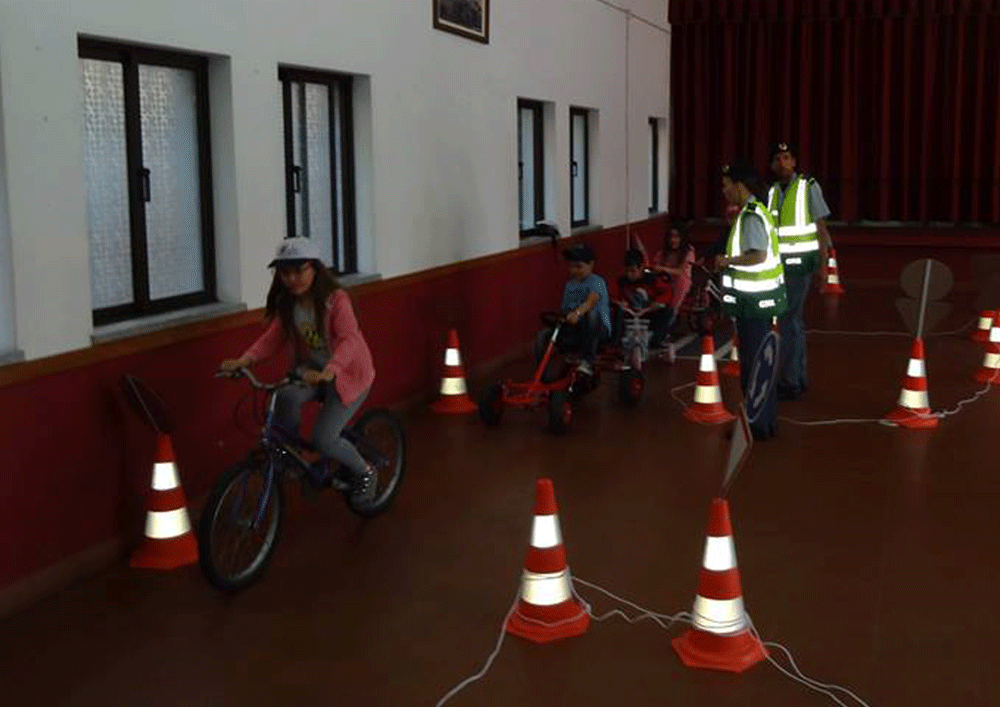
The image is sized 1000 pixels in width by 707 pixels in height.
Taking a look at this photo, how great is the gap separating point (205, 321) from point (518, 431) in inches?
98.3

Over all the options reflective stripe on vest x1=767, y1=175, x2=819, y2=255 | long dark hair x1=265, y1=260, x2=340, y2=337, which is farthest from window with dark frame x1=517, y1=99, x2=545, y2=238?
long dark hair x1=265, y1=260, x2=340, y2=337

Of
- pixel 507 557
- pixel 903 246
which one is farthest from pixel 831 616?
pixel 903 246

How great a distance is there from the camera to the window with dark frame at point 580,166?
12.7 m

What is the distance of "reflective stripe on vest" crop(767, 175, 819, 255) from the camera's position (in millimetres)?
8422

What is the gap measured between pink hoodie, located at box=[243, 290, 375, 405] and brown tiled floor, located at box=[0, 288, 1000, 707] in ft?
2.44

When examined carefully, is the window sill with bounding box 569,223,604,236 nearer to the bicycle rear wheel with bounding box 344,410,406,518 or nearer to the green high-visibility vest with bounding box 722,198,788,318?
the green high-visibility vest with bounding box 722,198,788,318

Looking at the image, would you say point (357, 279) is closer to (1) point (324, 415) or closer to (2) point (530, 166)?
(1) point (324, 415)

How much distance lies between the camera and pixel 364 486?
5801 millimetres

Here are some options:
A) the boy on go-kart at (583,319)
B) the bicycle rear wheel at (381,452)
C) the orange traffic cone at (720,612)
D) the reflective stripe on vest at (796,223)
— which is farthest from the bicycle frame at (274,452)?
the reflective stripe on vest at (796,223)

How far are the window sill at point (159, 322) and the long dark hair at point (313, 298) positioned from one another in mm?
569

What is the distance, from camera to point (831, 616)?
4.73m

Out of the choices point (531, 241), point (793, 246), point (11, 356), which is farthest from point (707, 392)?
point (11, 356)

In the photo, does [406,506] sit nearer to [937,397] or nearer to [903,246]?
[937,397]

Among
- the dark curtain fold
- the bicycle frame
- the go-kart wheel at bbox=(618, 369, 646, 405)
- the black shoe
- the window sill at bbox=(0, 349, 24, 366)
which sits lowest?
the black shoe
